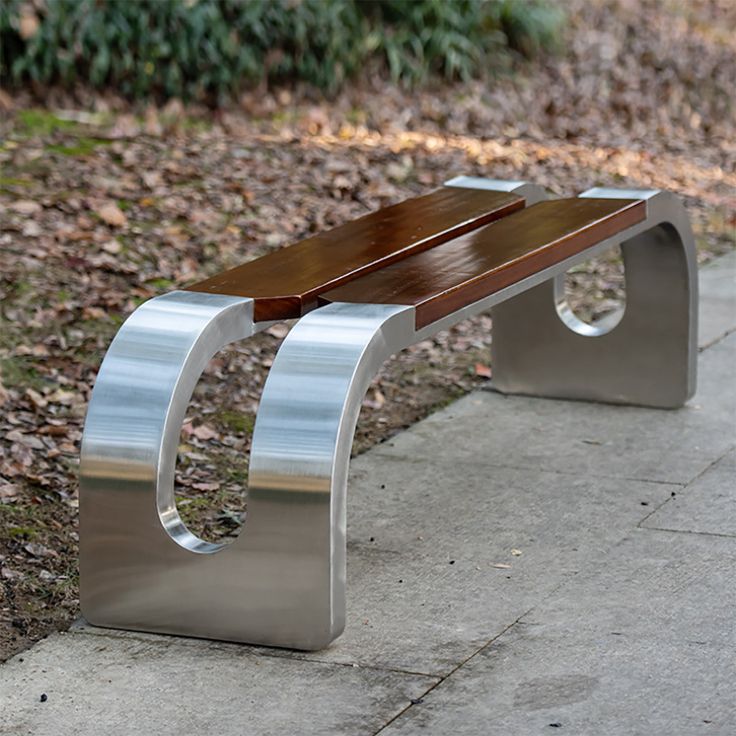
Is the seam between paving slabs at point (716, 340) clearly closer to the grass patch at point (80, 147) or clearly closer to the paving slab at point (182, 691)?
the paving slab at point (182, 691)

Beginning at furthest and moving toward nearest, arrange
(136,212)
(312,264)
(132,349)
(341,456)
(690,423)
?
(136,212)
(690,423)
(312,264)
(132,349)
(341,456)

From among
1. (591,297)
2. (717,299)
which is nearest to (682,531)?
(591,297)

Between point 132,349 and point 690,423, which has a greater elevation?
point 132,349

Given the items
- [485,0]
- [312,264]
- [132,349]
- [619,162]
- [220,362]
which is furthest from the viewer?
[485,0]

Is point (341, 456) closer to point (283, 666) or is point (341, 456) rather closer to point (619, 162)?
point (283, 666)

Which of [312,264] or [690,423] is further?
[690,423]

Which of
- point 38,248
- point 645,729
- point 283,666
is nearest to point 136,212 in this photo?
point 38,248

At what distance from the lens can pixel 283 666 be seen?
3312 millimetres

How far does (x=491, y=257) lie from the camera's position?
405 centimetres

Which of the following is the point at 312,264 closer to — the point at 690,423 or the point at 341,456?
the point at 341,456

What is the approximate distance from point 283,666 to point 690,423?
2284 mm

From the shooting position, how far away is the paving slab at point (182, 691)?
3031 mm

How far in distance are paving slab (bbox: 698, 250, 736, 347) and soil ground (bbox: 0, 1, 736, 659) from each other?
0.93 feet

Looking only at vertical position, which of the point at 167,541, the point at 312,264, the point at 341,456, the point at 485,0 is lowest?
the point at 167,541
